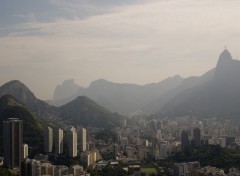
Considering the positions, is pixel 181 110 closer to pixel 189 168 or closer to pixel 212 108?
pixel 212 108

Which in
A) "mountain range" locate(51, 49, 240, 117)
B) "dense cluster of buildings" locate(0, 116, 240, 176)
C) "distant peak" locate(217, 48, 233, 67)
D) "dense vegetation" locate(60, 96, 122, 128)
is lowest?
"dense cluster of buildings" locate(0, 116, 240, 176)

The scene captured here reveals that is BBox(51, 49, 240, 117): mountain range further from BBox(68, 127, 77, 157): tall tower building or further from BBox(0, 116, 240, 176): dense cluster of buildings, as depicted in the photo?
BBox(68, 127, 77, 157): tall tower building

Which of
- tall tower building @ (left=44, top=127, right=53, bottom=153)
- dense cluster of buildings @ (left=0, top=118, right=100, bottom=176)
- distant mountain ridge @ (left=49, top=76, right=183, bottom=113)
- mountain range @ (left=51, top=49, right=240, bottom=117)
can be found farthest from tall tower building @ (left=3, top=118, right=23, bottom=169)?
distant mountain ridge @ (left=49, top=76, right=183, bottom=113)

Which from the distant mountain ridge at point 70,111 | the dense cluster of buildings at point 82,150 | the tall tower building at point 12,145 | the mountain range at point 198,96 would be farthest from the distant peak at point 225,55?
the tall tower building at point 12,145

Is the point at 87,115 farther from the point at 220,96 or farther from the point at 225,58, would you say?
the point at 225,58

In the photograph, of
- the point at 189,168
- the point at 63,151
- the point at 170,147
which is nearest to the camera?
the point at 189,168

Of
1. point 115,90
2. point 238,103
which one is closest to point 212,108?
point 238,103

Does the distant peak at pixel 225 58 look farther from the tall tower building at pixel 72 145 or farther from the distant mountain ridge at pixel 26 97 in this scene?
the tall tower building at pixel 72 145

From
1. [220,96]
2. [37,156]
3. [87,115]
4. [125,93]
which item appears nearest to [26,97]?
[87,115]
